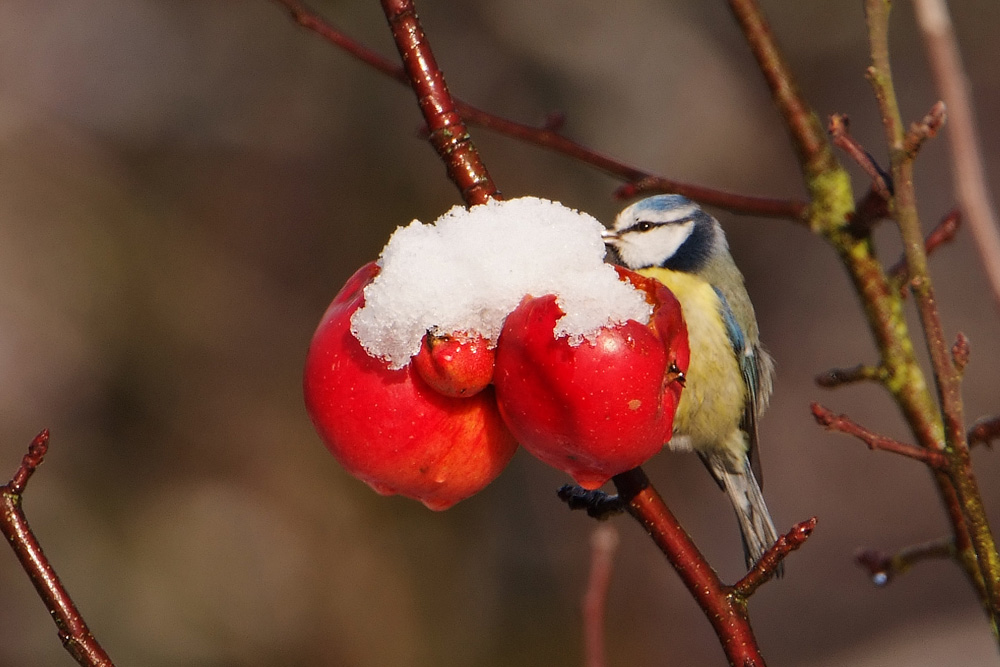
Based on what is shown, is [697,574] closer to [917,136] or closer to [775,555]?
[775,555]

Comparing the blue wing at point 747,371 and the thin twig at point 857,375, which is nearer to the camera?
the thin twig at point 857,375

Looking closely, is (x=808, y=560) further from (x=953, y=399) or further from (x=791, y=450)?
(x=953, y=399)

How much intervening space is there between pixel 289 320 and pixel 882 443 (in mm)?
3560

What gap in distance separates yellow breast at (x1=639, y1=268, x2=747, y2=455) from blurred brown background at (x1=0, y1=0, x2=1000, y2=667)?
2.48 meters

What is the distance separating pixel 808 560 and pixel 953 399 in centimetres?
439

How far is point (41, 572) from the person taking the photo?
93 centimetres

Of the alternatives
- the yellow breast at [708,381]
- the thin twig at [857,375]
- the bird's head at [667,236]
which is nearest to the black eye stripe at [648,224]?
the bird's head at [667,236]

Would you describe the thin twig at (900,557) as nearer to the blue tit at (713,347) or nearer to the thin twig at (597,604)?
the blue tit at (713,347)

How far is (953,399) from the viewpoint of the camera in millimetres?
888

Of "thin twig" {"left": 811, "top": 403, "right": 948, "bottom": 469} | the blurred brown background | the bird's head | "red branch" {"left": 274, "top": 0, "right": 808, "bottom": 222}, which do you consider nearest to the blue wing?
the bird's head

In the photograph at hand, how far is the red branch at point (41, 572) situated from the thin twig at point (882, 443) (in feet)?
2.54

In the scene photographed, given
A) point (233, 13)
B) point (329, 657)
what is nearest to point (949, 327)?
point (329, 657)

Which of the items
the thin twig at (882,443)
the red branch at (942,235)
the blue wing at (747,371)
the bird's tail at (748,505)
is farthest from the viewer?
the blue wing at (747,371)

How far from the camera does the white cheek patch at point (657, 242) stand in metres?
1.94
